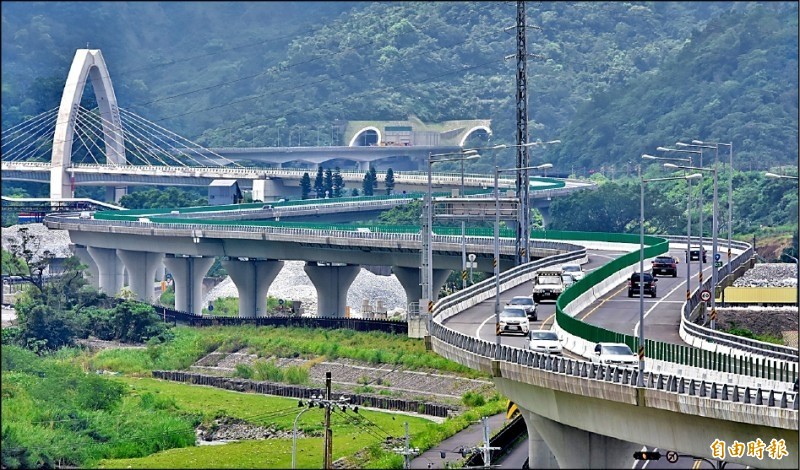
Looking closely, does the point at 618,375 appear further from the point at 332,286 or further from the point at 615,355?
→ the point at 332,286

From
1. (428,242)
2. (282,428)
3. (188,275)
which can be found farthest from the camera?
(188,275)

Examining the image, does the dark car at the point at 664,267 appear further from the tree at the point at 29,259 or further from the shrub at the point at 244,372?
the tree at the point at 29,259

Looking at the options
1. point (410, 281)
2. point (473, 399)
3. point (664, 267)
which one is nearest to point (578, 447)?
point (473, 399)

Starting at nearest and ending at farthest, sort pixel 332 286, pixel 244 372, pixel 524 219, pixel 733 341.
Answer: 1. pixel 733 341
2. pixel 524 219
3. pixel 244 372
4. pixel 332 286

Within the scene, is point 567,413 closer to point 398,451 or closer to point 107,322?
point 398,451

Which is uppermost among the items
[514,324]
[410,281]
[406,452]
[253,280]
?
[514,324]

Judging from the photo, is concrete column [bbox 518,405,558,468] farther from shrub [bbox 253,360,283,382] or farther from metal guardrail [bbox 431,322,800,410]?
shrub [bbox 253,360,283,382]

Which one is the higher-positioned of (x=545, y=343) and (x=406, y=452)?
(x=545, y=343)

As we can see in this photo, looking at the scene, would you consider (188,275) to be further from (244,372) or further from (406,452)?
(406,452)

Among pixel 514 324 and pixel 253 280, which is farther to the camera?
pixel 253 280
